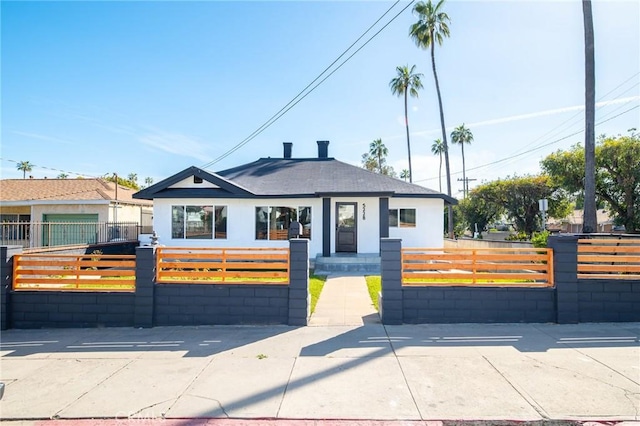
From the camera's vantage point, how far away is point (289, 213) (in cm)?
1348

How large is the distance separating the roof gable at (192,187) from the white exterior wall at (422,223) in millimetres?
6238

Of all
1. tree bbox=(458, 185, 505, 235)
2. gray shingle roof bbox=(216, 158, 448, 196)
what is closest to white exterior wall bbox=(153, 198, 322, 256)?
gray shingle roof bbox=(216, 158, 448, 196)

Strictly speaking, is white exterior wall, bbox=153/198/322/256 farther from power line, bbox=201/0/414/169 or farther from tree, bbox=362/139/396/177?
tree, bbox=362/139/396/177

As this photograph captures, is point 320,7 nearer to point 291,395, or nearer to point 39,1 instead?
point 39,1

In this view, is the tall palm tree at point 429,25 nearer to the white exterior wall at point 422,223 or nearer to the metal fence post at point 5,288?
the white exterior wall at point 422,223

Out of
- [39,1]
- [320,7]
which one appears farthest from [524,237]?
[39,1]

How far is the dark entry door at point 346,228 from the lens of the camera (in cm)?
1350

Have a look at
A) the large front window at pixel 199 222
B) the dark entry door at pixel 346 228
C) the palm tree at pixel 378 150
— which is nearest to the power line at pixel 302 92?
the large front window at pixel 199 222

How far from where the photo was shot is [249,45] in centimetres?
1211

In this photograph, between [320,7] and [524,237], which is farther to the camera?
[524,237]

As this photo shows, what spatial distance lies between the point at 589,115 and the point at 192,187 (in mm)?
13445

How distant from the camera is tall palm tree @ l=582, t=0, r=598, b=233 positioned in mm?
9391

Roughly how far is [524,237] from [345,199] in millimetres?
13369

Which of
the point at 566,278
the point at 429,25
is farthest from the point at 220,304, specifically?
the point at 429,25
